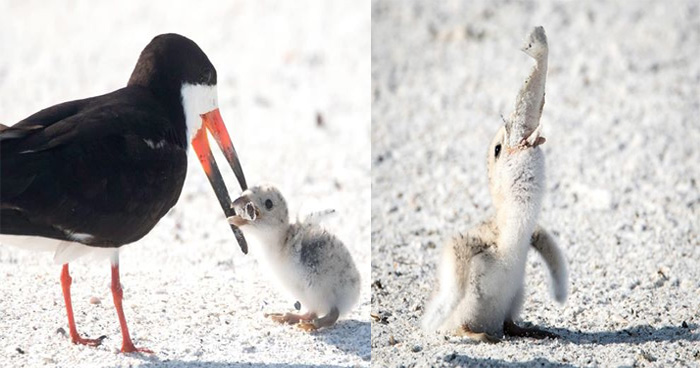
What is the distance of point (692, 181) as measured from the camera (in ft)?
25.5

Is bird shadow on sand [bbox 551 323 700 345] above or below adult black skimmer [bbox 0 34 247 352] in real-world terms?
below

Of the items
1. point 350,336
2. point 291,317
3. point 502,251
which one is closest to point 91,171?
point 291,317

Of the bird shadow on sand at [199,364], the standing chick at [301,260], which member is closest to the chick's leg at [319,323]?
the standing chick at [301,260]

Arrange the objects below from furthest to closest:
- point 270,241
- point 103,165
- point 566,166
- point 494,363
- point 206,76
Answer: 1. point 566,166
2. point 206,76
3. point 270,241
4. point 103,165
5. point 494,363

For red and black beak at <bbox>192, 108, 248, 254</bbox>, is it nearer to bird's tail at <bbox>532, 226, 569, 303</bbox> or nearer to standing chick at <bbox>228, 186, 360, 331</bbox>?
standing chick at <bbox>228, 186, 360, 331</bbox>

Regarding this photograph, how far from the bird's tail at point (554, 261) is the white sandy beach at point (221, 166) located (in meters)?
0.92

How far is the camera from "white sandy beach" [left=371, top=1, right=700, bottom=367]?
5.43 m

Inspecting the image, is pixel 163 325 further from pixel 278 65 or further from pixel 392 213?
pixel 278 65

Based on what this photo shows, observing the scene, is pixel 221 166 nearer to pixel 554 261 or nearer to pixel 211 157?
pixel 211 157

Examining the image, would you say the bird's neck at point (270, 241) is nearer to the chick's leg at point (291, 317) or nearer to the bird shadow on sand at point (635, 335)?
the chick's leg at point (291, 317)

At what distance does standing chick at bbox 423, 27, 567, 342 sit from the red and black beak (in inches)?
50.8

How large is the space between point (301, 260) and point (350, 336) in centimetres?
44

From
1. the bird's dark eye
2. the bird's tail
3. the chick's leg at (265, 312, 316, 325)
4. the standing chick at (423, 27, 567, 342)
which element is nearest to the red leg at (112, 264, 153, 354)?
the chick's leg at (265, 312, 316, 325)

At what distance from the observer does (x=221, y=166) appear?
27.7ft
